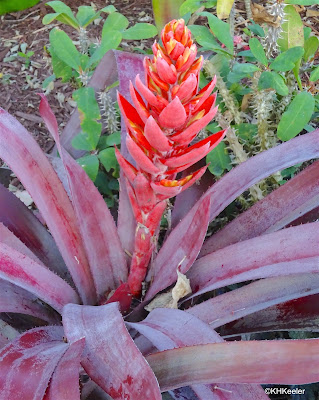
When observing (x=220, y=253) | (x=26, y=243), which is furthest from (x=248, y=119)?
(x=26, y=243)

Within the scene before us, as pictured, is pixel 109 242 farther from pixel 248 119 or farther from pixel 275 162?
pixel 248 119

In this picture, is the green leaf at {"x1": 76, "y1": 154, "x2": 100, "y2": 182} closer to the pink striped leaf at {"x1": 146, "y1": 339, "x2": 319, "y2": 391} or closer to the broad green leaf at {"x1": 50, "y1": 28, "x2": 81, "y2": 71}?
the broad green leaf at {"x1": 50, "y1": 28, "x2": 81, "y2": 71}

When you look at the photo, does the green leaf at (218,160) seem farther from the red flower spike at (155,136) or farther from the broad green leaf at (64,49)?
the red flower spike at (155,136)

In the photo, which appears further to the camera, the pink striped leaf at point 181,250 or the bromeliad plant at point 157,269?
the pink striped leaf at point 181,250

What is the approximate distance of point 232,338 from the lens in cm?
135

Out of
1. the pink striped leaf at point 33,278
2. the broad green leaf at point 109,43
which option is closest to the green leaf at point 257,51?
the broad green leaf at point 109,43

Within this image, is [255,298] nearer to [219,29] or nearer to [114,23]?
[219,29]

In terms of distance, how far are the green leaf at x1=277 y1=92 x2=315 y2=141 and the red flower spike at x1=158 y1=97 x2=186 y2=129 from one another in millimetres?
735

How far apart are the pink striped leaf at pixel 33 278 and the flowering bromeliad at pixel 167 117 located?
316 millimetres

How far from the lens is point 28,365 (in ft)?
2.99

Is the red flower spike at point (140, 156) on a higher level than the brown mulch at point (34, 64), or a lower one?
higher

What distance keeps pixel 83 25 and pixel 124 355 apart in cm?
136

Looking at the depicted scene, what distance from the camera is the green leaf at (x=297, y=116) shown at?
1.46 metres

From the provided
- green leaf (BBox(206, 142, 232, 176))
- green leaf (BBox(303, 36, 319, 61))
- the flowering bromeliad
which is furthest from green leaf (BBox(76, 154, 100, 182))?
green leaf (BBox(303, 36, 319, 61))
